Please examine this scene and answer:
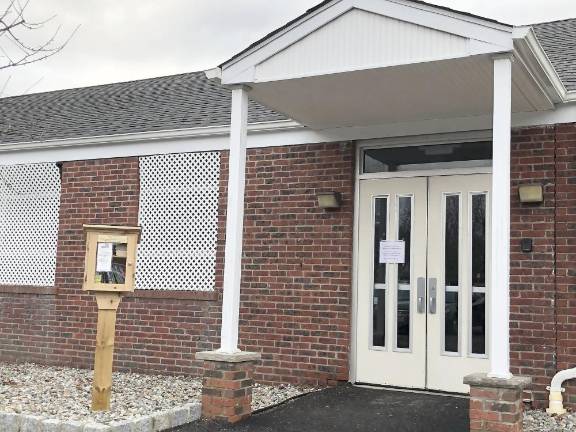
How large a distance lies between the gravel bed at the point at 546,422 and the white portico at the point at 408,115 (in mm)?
644

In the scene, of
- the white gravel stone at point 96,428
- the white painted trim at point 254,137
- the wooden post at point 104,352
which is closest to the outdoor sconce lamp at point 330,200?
the white painted trim at point 254,137

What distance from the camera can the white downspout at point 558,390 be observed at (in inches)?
255

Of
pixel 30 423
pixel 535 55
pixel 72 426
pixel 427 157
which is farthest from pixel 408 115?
pixel 30 423

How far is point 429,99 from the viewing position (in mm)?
6773

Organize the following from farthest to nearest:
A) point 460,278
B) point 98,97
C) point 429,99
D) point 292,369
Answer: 1. point 98,97
2. point 292,369
3. point 460,278
4. point 429,99

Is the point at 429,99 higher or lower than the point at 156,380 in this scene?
higher

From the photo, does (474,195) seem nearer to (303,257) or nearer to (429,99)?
(429,99)

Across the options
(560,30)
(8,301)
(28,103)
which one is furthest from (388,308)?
(28,103)

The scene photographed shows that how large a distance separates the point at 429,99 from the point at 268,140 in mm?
2273

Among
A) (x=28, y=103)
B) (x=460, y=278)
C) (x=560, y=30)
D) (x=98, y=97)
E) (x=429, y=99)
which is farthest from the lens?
(x=28, y=103)

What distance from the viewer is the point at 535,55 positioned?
567cm

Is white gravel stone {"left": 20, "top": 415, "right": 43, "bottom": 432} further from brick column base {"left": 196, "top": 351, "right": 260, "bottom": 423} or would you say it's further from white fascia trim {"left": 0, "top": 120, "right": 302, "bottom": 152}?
white fascia trim {"left": 0, "top": 120, "right": 302, "bottom": 152}

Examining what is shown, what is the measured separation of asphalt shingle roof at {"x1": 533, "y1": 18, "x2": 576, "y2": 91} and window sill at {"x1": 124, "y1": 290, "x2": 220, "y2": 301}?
458cm

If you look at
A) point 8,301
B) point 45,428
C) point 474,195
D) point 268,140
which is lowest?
point 45,428
